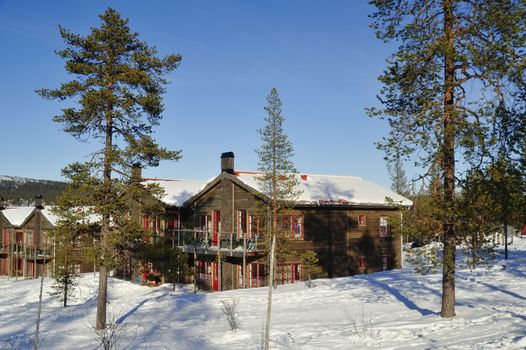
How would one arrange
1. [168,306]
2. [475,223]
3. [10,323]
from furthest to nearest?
[168,306], [10,323], [475,223]

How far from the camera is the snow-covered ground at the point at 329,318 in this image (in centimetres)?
1298

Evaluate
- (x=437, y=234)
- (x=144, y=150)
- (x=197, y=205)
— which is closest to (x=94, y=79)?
(x=144, y=150)

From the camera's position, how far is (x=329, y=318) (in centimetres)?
1683

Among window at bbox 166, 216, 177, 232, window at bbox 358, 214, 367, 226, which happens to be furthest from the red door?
window at bbox 358, 214, 367, 226

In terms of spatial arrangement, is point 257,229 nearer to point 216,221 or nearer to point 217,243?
point 217,243

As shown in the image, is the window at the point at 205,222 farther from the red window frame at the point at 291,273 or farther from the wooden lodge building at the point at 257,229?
the red window frame at the point at 291,273

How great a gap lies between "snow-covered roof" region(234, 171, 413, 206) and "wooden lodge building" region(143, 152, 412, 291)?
60 millimetres

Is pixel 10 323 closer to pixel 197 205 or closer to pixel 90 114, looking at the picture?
pixel 90 114

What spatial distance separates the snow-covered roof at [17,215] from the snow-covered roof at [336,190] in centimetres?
2898

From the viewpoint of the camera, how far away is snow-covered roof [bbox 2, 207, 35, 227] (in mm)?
51188

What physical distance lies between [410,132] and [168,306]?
14.6 m

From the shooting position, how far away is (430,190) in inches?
546

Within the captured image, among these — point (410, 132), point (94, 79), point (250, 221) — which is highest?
point (94, 79)

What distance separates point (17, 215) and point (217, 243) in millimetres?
30552
